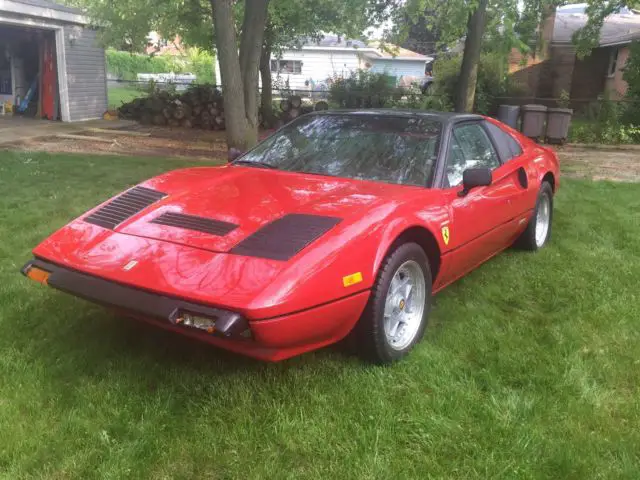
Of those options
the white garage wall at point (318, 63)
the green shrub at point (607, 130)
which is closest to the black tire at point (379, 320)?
the green shrub at point (607, 130)

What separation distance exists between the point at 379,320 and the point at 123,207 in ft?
5.16

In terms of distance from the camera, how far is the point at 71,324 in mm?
3410

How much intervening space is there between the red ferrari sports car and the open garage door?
1445 cm

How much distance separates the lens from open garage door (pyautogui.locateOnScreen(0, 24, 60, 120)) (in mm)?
16359

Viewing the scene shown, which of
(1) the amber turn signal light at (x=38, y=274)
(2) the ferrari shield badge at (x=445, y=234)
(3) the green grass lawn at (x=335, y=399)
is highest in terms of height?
(2) the ferrari shield badge at (x=445, y=234)

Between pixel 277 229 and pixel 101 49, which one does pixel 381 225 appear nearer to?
pixel 277 229

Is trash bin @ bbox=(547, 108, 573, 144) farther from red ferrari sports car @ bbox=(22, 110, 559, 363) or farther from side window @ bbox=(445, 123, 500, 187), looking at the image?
side window @ bbox=(445, 123, 500, 187)

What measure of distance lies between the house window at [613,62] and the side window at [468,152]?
2163cm

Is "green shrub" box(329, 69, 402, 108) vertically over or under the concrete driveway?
over

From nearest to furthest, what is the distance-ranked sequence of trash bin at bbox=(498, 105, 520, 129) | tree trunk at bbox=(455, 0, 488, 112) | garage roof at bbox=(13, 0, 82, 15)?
tree trunk at bbox=(455, 0, 488, 112), trash bin at bbox=(498, 105, 520, 129), garage roof at bbox=(13, 0, 82, 15)

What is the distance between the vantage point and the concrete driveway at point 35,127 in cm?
1264

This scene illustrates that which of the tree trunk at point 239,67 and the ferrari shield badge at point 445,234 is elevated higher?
the tree trunk at point 239,67

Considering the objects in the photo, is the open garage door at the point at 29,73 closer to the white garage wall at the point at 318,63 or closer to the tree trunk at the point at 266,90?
the tree trunk at the point at 266,90

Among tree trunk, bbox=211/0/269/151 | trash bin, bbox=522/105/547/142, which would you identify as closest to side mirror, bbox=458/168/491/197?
tree trunk, bbox=211/0/269/151
